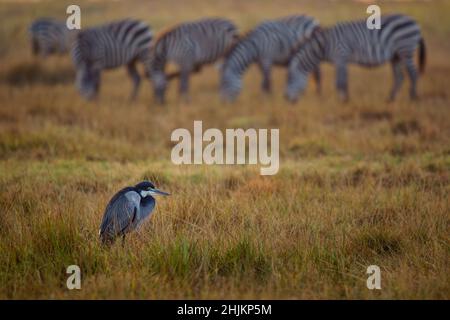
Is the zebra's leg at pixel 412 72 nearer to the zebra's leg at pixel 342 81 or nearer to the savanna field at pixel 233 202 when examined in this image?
the savanna field at pixel 233 202

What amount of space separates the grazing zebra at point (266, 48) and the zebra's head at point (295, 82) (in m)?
0.61

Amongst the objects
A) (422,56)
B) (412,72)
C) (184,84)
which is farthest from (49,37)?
(412,72)

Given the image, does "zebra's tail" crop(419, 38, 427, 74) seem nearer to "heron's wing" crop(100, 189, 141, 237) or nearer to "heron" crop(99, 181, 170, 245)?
"heron" crop(99, 181, 170, 245)

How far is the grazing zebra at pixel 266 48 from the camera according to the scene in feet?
47.9

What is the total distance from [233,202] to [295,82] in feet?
28.2

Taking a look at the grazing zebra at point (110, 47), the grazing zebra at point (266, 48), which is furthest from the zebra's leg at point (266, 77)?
the grazing zebra at point (110, 47)

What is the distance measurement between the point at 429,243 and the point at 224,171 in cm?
313

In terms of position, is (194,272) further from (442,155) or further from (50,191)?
(442,155)

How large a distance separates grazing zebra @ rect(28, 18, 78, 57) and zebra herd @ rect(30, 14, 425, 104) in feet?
28.4

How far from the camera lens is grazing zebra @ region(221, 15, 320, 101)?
14.6 meters

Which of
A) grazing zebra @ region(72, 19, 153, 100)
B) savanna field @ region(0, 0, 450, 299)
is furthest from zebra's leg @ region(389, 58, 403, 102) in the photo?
grazing zebra @ region(72, 19, 153, 100)

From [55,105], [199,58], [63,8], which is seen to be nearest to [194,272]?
[55,105]

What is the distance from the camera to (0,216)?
5.42m
